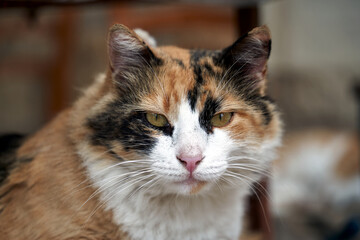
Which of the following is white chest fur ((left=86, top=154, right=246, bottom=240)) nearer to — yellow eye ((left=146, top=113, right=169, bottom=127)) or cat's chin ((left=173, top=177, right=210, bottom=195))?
cat's chin ((left=173, top=177, right=210, bottom=195))

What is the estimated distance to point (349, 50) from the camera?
533 cm

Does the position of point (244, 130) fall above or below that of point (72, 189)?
above

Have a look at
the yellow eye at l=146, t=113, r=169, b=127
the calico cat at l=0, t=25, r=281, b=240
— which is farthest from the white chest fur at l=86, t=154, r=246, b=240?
the yellow eye at l=146, t=113, r=169, b=127

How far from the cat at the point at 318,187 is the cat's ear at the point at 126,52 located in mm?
1647

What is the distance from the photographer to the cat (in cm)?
331

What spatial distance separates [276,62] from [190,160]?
13.4ft

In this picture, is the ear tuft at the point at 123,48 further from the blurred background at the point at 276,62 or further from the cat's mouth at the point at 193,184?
the blurred background at the point at 276,62

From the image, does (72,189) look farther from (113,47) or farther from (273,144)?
(273,144)

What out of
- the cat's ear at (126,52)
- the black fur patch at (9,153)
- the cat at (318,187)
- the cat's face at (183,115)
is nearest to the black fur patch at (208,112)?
the cat's face at (183,115)

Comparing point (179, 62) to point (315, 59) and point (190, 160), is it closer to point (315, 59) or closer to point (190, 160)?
point (190, 160)

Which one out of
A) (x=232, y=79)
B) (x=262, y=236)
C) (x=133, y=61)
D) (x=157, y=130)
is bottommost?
(x=262, y=236)

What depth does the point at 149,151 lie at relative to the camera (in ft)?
5.19

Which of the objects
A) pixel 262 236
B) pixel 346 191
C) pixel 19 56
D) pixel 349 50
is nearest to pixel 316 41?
pixel 349 50

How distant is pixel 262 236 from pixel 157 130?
1500 millimetres
